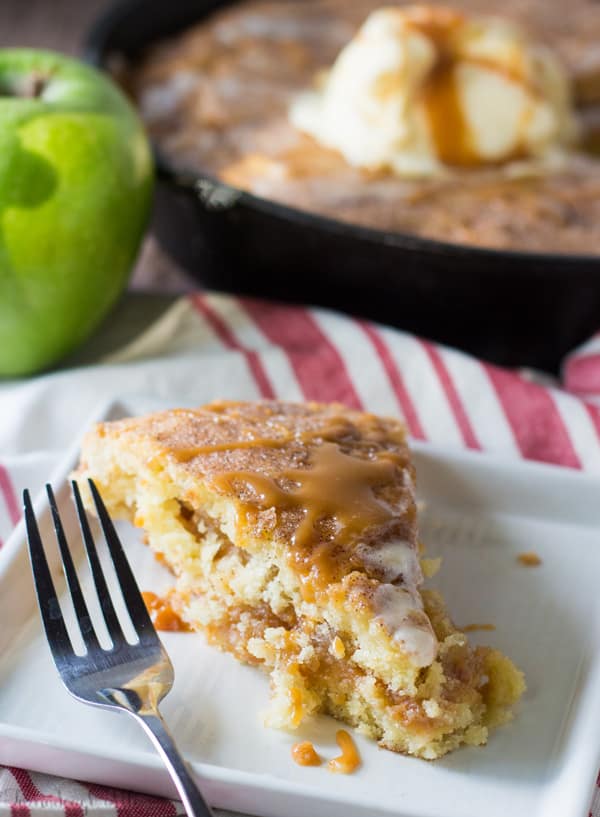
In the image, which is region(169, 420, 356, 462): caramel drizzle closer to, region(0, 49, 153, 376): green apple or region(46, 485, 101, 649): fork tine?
region(46, 485, 101, 649): fork tine

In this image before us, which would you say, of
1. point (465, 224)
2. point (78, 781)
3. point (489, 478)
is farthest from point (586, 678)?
point (465, 224)

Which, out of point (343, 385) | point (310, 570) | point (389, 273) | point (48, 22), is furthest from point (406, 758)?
point (48, 22)

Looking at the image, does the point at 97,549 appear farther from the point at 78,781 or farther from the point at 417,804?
the point at 417,804

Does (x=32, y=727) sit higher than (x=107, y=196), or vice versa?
(x=107, y=196)

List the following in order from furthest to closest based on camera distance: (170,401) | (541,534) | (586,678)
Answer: (170,401) < (541,534) < (586,678)

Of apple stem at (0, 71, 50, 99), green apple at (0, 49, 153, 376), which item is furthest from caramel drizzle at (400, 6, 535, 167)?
apple stem at (0, 71, 50, 99)

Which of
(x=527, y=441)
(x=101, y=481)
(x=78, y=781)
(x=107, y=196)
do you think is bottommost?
(x=527, y=441)
